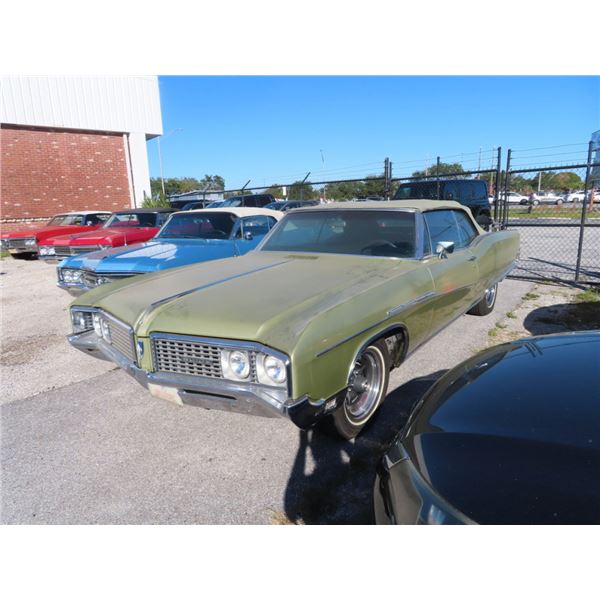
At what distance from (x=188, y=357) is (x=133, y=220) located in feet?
26.7

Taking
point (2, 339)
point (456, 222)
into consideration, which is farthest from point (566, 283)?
point (2, 339)

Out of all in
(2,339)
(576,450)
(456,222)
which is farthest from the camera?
(2,339)

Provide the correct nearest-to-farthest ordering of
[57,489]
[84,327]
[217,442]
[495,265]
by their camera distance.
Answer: [57,489] < [217,442] < [84,327] < [495,265]

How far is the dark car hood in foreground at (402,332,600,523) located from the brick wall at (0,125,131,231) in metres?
19.0

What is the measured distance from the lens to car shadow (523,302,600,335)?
5.06m

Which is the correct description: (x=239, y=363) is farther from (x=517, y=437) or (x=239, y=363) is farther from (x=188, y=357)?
(x=517, y=437)

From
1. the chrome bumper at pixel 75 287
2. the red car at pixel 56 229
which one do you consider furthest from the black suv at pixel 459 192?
the red car at pixel 56 229

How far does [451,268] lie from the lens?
393cm

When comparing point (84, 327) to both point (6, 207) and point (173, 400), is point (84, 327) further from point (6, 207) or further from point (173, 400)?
point (6, 207)

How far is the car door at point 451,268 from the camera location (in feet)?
12.2

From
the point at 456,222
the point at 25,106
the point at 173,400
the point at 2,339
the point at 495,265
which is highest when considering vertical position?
the point at 25,106

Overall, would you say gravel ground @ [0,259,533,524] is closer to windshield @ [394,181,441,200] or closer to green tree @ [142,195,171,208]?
windshield @ [394,181,441,200]

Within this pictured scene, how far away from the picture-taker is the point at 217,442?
3.00 m

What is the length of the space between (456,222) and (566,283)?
13.2 ft
